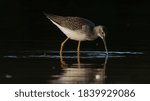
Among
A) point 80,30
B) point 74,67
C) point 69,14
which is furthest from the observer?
point 69,14

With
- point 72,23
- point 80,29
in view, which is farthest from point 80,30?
point 72,23

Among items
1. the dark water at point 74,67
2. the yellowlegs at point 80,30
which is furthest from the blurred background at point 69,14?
the dark water at point 74,67

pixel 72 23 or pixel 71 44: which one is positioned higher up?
pixel 72 23

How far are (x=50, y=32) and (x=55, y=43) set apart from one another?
4.38ft

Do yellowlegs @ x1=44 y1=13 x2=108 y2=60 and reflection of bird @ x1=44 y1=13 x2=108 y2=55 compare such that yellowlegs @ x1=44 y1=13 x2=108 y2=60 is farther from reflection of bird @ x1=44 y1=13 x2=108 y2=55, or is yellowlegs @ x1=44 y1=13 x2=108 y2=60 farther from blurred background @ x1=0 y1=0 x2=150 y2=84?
blurred background @ x1=0 y1=0 x2=150 y2=84

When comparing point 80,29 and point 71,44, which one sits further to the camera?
point 71,44

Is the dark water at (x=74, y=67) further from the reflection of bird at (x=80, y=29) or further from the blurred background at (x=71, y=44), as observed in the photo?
the reflection of bird at (x=80, y=29)

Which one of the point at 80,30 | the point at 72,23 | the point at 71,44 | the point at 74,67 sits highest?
the point at 72,23

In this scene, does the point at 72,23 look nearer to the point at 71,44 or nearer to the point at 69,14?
the point at 71,44

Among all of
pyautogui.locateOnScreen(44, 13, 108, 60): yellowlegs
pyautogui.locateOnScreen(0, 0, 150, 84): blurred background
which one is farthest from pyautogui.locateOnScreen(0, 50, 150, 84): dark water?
pyautogui.locateOnScreen(44, 13, 108, 60): yellowlegs

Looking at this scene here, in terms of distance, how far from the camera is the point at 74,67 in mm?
9562

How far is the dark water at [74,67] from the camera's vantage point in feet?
29.3

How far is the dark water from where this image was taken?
893 centimetres

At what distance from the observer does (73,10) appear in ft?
52.4
